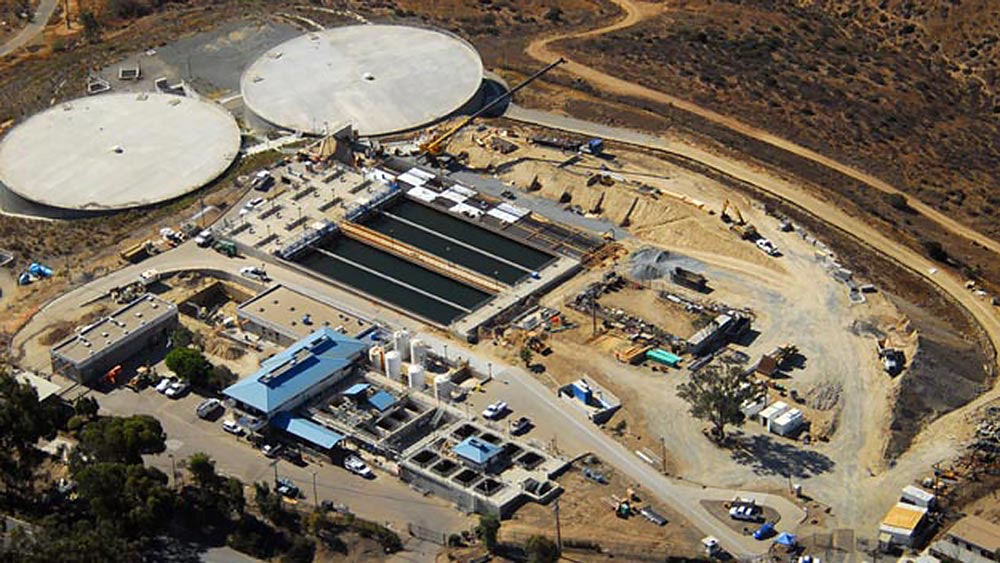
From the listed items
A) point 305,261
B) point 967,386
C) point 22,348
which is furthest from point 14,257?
point 967,386

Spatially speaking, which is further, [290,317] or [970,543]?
[290,317]

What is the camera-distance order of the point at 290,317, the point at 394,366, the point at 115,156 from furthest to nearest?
the point at 115,156 < the point at 290,317 < the point at 394,366

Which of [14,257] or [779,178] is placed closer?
[14,257]

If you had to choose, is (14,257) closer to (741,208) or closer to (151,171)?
(151,171)

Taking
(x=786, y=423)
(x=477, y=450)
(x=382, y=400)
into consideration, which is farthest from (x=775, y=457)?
(x=382, y=400)

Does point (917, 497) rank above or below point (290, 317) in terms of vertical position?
above

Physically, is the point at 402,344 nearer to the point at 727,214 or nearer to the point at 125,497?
the point at 125,497

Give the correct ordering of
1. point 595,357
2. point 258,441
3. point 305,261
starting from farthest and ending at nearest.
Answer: point 305,261 → point 595,357 → point 258,441

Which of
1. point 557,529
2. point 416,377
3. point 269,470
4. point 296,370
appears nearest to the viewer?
point 557,529
